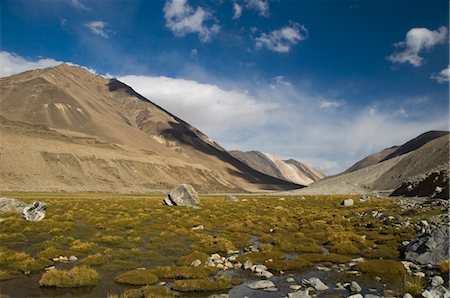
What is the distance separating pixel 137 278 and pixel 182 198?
4853 centimetres

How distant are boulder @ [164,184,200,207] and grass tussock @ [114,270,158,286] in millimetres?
46747

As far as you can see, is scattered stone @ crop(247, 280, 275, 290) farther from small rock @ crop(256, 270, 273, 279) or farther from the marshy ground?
small rock @ crop(256, 270, 273, 279)

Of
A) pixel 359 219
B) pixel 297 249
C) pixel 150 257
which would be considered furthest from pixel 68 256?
pixel 359 219

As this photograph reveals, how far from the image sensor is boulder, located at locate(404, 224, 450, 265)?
22.3m

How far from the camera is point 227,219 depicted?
48.7 m

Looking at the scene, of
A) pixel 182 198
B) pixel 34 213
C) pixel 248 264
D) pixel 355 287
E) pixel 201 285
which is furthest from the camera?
pixel 182 198

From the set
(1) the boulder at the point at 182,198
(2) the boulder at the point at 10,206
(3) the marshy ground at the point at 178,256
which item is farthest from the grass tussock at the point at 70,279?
(1) the boulder at the point at 182,198

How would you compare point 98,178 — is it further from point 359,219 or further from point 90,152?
point 359,219

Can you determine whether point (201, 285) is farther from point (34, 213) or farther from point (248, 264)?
point (34, 213)

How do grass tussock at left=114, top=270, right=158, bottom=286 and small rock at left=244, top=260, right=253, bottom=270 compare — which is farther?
small rock at left=244, top=260, right=253, bottom=270

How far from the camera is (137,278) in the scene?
63.6 feet

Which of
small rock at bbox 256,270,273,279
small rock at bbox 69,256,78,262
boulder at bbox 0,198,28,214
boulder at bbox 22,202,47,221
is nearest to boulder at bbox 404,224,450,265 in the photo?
small rock at bbox 256,270,273,279

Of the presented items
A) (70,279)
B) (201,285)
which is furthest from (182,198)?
A: (201,285)

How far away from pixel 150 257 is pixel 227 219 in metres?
24.1
